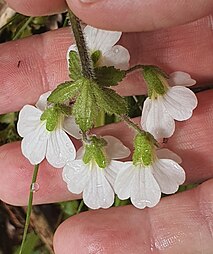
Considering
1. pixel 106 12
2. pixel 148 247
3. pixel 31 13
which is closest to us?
pixel 106 12

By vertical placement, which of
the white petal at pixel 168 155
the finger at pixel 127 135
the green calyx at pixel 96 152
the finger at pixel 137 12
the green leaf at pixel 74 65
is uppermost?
the finger at pixel 137 12

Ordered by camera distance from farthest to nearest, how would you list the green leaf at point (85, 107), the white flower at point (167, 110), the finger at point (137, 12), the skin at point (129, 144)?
the skin at point (129, 144)
the white flower at point (167, 110)
the green leaf at point (85, 107)
the finger at point (137, 12)

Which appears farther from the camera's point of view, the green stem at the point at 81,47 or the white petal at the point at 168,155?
the white petal at the point at 168,155

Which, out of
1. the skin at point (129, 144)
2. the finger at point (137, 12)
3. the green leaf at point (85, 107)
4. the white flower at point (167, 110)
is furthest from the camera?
the skin at point (129, 144)

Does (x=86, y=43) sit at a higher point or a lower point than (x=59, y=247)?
higher

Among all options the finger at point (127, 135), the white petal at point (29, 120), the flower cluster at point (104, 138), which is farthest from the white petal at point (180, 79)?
the white petal at point (29, 120)

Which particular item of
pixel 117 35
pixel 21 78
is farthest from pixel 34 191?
pixel 117 35

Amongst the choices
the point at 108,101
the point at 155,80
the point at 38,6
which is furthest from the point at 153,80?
the point at 38,6

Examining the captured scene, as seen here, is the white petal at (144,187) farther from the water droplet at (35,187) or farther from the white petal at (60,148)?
the water droplet at (35,187)

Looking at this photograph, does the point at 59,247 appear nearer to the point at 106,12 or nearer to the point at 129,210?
the point at 129,210

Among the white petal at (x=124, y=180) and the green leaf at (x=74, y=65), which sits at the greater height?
the green leaf at (x=74, y=65)
